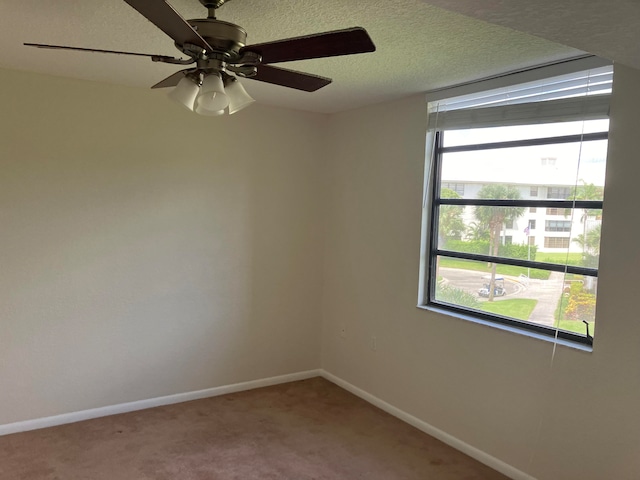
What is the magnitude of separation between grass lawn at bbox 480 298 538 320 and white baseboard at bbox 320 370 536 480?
0.86 m

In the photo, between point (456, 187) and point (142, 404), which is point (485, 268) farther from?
point (142, 404)

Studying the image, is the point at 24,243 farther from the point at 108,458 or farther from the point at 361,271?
the point at 361,271

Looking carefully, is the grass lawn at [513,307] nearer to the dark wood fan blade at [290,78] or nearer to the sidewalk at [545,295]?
the sidewalk at [545,295]

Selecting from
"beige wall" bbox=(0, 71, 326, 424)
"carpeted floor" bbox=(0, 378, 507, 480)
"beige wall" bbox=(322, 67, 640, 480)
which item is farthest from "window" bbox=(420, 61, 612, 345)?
"beige wall" bbox=(0, 71, 326, 424)

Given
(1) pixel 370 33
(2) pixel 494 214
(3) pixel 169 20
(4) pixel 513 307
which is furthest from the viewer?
(2) pixel 494 214

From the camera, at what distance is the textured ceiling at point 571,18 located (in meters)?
1.35

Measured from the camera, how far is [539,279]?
9.01 feet

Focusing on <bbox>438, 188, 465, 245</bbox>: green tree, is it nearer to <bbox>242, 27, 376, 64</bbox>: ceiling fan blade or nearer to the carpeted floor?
the carpeted floor

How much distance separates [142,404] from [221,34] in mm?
2887

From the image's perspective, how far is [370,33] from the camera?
7.08ft

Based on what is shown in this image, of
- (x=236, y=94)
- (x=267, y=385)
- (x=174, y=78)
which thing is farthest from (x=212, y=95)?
(x=267, y=385)

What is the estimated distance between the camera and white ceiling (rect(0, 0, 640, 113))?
5.05 ft

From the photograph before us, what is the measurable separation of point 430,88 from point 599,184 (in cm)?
123

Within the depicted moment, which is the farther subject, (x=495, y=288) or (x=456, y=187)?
(x=456, y=187)
